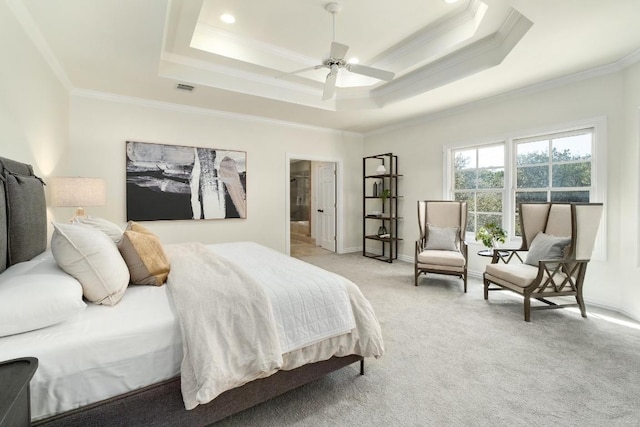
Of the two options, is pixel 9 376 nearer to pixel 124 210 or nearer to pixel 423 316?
pixel 423 316

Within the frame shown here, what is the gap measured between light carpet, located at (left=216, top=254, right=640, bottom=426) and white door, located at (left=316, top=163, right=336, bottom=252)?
3561 mm

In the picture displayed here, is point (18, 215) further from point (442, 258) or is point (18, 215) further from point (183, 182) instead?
point (442, 258)

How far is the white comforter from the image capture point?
50.8 inches

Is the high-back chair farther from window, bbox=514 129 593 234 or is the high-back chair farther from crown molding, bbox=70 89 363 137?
crown molding, bbox=70 89 363 137

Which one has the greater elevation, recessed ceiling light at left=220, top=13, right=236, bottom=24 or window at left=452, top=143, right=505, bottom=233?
recessed ceiling light at left=220, top=13, right=236, bottom=24

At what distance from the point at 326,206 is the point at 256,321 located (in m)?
5.42

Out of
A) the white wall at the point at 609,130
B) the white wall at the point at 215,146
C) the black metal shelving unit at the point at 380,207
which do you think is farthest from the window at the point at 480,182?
the white wall at the point at 215,146

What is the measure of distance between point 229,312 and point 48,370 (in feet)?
2.25

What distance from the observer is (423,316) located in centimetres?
298

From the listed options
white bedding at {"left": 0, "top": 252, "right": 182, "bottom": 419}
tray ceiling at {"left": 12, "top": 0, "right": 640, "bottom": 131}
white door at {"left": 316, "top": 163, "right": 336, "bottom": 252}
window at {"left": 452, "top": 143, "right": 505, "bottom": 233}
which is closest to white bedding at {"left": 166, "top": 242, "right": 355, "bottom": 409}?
white bedding at {"left": 0, "top": 252, "right": 182, "bottom": 419}

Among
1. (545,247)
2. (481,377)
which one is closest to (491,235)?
(545,247)

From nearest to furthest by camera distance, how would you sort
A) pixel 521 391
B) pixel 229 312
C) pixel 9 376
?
1. pixel 9 376
2. pixel 229 312
3. pixel 521 391

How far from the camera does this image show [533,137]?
384cm

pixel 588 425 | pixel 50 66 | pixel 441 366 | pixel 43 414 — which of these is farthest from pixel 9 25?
pixel 588 425
